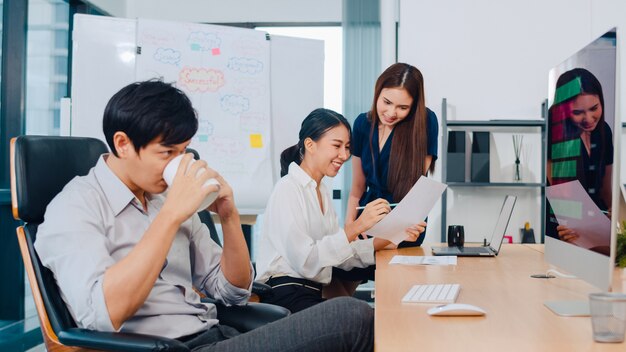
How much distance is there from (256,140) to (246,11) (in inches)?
66.5

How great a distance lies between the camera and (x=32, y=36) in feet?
13.0

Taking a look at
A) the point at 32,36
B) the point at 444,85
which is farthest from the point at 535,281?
the point at 32,36

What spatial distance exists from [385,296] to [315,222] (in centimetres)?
73

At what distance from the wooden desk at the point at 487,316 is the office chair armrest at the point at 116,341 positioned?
36 centimetres

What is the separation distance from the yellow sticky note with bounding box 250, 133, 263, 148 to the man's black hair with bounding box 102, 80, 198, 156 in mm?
2328

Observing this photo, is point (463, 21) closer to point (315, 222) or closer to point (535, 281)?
point (315, 222)

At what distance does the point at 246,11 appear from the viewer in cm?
498

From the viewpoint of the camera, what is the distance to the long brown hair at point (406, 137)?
2373 millimetres

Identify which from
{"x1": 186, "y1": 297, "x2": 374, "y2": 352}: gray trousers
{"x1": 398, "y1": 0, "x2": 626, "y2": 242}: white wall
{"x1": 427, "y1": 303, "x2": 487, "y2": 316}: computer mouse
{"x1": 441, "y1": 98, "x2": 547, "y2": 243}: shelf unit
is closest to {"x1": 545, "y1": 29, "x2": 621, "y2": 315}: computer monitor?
{"x1": 427, "y1": 303, "x2": 487, "y2": 316}: computer mouse

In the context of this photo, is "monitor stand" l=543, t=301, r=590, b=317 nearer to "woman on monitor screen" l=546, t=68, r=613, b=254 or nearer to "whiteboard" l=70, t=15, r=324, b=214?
"woman on monitor screen" l=546, t=68, r=613, b=254

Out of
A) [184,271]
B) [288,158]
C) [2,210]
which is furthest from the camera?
[2,210]

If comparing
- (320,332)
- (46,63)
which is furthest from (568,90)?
(46,63)

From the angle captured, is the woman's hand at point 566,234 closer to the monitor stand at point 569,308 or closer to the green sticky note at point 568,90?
the monitor stand at point 569,308

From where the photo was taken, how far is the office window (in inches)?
157
